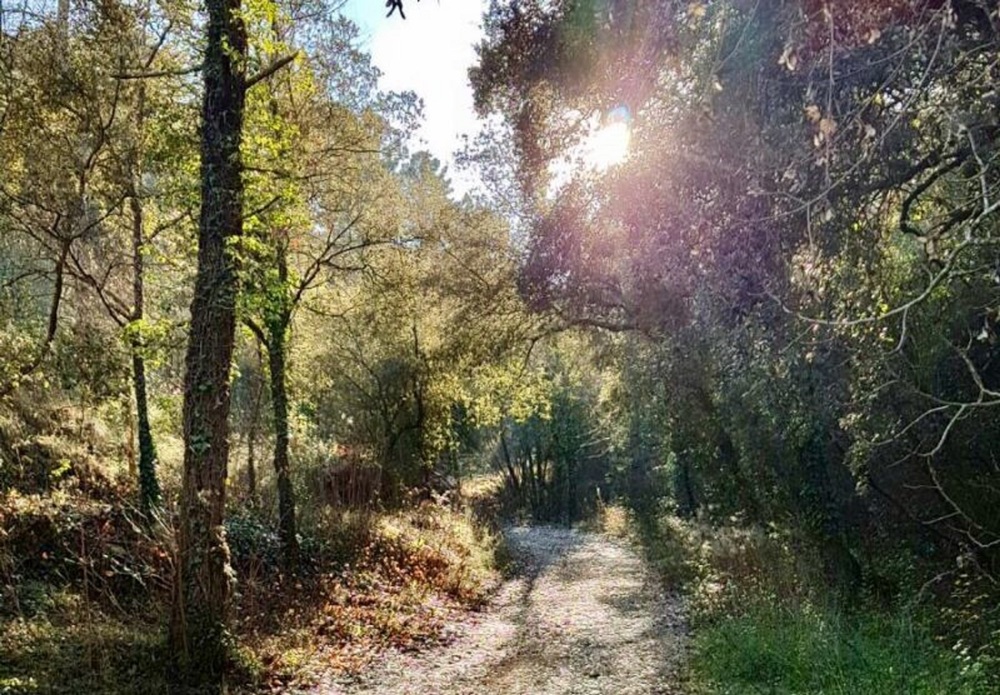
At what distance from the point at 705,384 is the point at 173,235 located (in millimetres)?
9302

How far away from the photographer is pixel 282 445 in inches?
395

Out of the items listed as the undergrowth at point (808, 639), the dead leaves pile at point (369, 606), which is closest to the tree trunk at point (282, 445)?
the dead leaves pile at point (369, 606)

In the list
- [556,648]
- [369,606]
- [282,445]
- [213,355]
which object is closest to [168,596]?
[213,355]

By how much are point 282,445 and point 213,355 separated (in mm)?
3978

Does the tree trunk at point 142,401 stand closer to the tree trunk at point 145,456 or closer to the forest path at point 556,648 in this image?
the tree trunk at point 145,456

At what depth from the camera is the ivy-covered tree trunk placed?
235 inches

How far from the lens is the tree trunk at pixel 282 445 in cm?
994

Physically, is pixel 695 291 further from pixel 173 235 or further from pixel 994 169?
pixel 173 235

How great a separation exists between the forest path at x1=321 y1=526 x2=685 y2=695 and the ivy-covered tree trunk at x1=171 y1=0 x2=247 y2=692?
5.07 ft

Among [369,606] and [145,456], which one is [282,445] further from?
[369,606]

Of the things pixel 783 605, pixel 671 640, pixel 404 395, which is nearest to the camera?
pixel 783 605

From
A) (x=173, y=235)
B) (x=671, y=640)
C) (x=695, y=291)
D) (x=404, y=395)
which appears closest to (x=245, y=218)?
(x=173, y=235)

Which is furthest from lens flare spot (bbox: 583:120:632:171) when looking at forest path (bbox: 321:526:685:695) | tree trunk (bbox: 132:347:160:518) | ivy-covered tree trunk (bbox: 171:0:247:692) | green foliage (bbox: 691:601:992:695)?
tree trunk (bbox: 132:347:160:518)

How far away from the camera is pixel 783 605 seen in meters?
7.70
